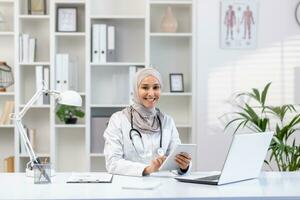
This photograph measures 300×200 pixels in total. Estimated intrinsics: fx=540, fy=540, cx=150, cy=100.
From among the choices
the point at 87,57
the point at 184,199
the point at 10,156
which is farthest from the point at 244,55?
the point at 184,199

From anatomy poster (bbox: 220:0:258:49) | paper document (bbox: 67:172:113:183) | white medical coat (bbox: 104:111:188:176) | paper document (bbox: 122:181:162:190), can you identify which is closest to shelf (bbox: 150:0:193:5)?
anatomy poster (bbox: 220:0:258:49)

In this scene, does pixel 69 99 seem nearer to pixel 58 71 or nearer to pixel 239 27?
pixel 58 71

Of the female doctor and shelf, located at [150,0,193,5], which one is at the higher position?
shelf, located at [150,0,193,5]

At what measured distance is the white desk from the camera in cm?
231

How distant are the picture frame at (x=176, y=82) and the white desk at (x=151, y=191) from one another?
7.26ft

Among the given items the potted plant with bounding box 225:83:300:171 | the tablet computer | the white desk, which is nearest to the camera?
the white desk

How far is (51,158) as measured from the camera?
4.84m

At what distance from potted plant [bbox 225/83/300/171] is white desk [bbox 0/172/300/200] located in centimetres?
142

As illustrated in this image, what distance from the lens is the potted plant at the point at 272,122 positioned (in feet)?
13.7

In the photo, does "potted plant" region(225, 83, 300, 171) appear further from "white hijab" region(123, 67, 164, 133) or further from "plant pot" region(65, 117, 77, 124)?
"plant pot" region(65, 117, 77, 124)

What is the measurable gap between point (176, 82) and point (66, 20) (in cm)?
115

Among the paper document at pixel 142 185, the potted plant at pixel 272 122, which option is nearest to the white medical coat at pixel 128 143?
the paper document at pixel 142 185

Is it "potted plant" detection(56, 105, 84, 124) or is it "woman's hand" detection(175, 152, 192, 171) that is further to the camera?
"potted plant" detection(56, 105, 84, 124)

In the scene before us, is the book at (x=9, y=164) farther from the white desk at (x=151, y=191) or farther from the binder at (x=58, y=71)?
the white desk at (x=151, y=191)
